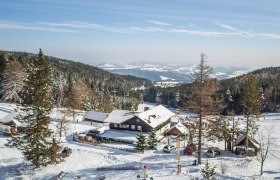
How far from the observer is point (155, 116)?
74500 millimetres

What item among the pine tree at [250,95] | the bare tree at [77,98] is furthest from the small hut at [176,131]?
the bare tree at [77,98]

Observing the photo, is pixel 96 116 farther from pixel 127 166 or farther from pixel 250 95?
pixel 250 95

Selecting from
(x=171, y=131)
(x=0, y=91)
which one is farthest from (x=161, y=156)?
(x=0, y=91)

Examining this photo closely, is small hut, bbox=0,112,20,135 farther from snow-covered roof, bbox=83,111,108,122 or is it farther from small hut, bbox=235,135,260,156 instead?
small hut, bbox=235,135,260,156

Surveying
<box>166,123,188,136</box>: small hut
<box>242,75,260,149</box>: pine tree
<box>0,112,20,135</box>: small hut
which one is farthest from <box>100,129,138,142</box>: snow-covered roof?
<box>242,75,260,149</box>: pine tree

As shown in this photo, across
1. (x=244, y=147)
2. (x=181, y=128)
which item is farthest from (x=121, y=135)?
(x=244, y=147)

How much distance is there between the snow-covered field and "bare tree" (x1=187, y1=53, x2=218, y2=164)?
7016 millimetres

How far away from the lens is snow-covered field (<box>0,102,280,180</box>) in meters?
39.0

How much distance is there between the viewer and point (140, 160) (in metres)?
47.4

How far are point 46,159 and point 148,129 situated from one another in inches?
1190

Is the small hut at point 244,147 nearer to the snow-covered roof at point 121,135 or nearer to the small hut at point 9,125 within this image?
the snow-covered roof at point 121,135

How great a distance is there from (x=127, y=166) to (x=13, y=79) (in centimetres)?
6433

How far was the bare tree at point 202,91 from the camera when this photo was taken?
39.5 metres

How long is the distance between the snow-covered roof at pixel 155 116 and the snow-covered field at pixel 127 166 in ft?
57.0
